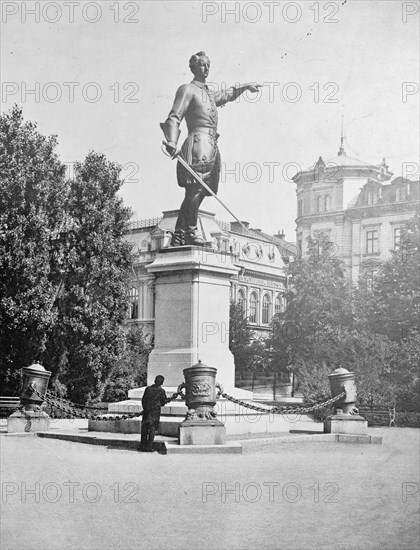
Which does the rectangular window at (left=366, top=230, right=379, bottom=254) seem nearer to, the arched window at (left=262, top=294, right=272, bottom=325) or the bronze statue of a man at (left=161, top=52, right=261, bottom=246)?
the bronze statue of a man at (left=161, top=52, right=261, bottom=246)

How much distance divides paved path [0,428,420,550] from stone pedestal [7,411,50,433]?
402cm

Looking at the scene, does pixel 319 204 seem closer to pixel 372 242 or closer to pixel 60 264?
pixel 372 242

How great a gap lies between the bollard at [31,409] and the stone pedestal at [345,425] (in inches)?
216

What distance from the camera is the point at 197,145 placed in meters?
15.4

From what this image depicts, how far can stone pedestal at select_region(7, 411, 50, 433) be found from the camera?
1609cm

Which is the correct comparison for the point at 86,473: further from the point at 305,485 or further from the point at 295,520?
the point at 295,520

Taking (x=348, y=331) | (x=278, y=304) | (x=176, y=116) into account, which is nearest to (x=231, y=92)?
(x=176, y=116)

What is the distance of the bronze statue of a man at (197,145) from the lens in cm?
1530

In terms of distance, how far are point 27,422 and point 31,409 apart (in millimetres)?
396

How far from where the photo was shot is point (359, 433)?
15508 mm

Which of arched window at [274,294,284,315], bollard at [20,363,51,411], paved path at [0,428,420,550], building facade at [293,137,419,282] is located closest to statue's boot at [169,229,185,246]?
bollard at [20,363,51,411]

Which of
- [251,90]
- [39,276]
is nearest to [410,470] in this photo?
[251,90]

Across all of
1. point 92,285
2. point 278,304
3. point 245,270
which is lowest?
Answer: point 92,285

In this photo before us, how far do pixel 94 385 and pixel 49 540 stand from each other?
74.4 ft
